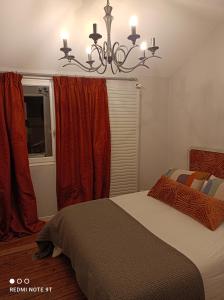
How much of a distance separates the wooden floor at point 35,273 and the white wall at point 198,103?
2.20 meters

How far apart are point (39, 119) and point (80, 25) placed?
1.27 m

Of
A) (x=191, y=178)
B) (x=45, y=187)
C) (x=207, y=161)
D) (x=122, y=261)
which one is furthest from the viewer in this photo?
(x=45, y=187)

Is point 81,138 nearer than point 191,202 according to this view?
No

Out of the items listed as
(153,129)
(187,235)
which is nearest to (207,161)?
(153,129)

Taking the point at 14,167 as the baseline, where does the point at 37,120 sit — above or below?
above

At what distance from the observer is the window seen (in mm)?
2842

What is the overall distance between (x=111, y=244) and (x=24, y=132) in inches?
69.0

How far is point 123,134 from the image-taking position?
3314 mm

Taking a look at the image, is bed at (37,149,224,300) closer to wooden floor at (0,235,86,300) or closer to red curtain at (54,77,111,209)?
wooden floor at (0,235,86,300)

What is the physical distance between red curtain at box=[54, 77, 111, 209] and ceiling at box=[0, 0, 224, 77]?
12.4 inches

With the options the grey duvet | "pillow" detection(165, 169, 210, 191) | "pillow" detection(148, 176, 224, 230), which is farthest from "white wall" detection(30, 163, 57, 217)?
"pillow" detection(165, 169, 210, 191)

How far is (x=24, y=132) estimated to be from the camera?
8.80 ft

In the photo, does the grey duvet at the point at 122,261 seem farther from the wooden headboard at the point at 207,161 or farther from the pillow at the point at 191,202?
the wooden headboard at the point at 207,161

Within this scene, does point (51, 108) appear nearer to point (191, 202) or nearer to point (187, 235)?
point (191, 202)
